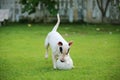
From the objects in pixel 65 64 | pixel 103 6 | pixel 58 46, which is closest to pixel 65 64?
pixel 65 64

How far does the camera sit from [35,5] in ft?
62.0

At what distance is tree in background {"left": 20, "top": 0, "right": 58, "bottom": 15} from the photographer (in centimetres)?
1870

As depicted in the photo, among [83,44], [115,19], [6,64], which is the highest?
[6,64]

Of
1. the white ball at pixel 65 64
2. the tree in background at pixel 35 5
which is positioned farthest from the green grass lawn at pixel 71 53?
the tree in background at pixel 35 5

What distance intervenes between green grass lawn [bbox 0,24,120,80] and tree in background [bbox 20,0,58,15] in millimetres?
789

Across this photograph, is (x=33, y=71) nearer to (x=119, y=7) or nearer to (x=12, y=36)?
(x=12, y=36)

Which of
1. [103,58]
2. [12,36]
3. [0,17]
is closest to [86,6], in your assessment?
[0,17]

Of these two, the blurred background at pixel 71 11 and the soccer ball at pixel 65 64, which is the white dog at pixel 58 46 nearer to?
the soccer ball at pixel 65 64

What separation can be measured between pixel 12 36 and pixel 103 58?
5.04m

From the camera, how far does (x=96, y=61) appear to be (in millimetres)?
10141

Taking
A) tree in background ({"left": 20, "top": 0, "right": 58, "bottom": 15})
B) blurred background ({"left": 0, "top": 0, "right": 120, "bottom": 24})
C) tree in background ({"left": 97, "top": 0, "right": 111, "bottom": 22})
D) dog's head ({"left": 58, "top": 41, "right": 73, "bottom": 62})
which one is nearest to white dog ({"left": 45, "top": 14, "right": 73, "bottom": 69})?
dog's head ({"left": 58, "top": 41, "right": 73, "bottom": 62})

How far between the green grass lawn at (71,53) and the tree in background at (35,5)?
31.1 inches

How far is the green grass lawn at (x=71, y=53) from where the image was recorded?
8602 mm

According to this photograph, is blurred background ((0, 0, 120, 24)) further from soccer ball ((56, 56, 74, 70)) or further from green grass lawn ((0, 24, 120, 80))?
soccer ball ((56, 56, 74, 70))
